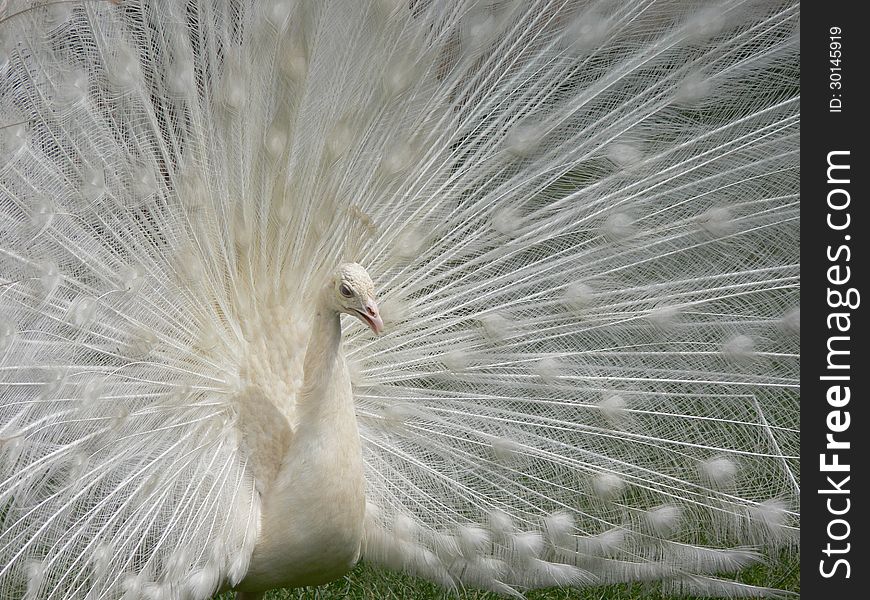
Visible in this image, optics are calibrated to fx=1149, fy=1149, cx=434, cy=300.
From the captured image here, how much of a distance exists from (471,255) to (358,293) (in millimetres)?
789

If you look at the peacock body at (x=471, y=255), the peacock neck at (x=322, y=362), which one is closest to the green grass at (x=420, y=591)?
the peacock body at (x=471, y=255)

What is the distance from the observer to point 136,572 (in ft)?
9.27

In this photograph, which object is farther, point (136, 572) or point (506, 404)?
point (506, 404)

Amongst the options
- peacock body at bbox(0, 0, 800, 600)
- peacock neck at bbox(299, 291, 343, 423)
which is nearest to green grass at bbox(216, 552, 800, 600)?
peacock body at bbox(0, 0, 800, 600)

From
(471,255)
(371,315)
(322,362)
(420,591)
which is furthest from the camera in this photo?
(420,591)

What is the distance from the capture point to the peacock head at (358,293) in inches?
109

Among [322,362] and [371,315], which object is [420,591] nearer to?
[322,362]

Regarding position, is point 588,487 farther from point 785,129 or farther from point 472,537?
point 785,129

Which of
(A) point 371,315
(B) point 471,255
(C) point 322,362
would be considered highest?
(B) point 471,255

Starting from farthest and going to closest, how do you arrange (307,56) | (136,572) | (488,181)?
(488,181) < (307,56) < (136,572)

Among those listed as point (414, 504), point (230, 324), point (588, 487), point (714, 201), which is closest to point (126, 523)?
point (230, 324)

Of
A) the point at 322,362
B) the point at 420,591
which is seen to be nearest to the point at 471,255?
the point at 322,362

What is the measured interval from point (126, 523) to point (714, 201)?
1889 millimetres

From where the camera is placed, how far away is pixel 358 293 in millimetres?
2783
